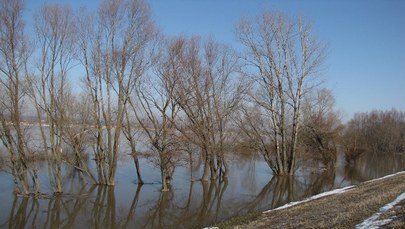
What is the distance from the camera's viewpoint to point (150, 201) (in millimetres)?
19172

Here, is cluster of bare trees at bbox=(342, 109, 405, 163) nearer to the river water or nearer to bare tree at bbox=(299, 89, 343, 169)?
bare tree at bbox=(299, 89, 343, 169)

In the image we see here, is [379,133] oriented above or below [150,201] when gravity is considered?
above

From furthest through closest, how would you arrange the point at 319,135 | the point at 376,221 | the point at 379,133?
1. the point at 379,133
2. the point at 319,135
3. the point at 376,221

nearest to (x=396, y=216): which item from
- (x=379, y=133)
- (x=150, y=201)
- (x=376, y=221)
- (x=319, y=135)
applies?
(x=376, y=221)

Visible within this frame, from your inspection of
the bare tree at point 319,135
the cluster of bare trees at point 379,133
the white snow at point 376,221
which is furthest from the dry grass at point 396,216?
the cluster of bare trees at point 379,133

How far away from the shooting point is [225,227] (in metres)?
11.8

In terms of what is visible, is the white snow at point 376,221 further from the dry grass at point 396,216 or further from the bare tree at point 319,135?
the bare tree at point 319,135

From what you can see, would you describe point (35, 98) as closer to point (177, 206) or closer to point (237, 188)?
point (177, 206)

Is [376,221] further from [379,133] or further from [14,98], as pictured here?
[379,133]

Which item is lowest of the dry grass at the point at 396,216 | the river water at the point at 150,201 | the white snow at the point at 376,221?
the river water at the point at 150,201

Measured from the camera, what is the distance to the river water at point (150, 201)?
49.8ft

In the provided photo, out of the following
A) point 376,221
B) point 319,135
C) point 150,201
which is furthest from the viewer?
point 319,135

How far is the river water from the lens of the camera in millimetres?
15191

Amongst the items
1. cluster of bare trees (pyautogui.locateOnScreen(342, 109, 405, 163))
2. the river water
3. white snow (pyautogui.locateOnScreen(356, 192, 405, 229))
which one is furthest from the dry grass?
cluster of bare trees (pyautogui.locateOnScreen(342, 109, 405, 163))
